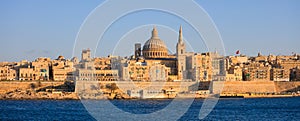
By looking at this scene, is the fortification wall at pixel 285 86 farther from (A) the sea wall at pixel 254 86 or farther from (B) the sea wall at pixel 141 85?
(B) the sea wall at pixel 141 85

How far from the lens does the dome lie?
7475cm

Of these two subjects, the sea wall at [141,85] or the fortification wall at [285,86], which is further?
the fortification wall at [285,86]

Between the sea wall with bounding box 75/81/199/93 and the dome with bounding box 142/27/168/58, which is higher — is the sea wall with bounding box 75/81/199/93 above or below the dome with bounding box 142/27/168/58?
below

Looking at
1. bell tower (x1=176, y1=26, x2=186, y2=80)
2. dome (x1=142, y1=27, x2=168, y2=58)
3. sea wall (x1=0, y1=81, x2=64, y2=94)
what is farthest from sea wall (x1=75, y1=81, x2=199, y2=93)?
dome (x1=142, y1=27, x2=168, y2=58)

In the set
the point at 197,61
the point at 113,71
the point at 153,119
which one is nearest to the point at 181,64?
the point at 197,61

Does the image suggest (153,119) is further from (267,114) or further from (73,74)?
(73,74)

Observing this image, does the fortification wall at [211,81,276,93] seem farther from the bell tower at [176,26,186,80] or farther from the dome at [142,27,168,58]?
the dome at [142,27,168,58]

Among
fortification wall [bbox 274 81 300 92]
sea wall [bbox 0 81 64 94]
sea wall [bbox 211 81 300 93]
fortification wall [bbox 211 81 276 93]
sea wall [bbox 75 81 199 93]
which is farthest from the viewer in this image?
fortification wall [bbox 274 81 300 92]

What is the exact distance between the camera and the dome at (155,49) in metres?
74.8

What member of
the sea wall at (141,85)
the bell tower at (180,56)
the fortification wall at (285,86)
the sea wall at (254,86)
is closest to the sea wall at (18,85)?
the sea wall at (141,85)

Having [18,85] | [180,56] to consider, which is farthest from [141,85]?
[180,56]

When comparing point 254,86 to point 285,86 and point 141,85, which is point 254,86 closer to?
point 285,86

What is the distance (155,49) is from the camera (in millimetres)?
74875

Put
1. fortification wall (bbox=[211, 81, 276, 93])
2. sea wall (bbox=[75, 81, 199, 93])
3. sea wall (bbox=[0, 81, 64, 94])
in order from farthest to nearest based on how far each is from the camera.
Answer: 1. fortification wall (bbox=[211, 81, 276, 93])
2. sea wall (bbox=[0, 81, 64, 94])
3. sea wall (bbox=[75, 81, 199, 93])
